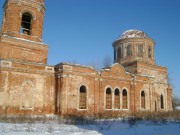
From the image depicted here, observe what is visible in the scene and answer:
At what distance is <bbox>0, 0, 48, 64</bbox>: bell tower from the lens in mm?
15495

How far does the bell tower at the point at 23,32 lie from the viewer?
15495 mm

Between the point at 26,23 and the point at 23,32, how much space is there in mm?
829

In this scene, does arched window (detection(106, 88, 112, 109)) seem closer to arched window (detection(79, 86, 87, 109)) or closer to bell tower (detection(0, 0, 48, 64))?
arched window (detection(79, 86, 87, 109))

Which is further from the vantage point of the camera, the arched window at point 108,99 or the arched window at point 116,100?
the arched window at point 116,100

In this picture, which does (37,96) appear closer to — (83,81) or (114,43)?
(83,81)

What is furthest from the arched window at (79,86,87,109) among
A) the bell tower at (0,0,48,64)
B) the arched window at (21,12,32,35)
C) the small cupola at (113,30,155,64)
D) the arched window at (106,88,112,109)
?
the small cupola at (113,30,155,64)

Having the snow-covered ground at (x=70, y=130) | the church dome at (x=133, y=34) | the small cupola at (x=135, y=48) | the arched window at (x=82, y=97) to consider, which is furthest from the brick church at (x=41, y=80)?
the church dome at (x=133, y=34)

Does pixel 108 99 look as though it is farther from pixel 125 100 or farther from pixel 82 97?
pixel 82 97

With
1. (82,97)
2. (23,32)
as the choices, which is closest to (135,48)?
(82,97)

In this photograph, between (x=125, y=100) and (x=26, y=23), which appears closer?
(x=26, y=23)

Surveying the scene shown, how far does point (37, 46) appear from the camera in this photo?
16.4 metres

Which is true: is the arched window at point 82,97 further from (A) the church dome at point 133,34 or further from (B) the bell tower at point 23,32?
(A) the church dome at point 133,34

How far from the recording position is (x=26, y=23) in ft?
55.1

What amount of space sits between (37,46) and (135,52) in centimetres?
1166
